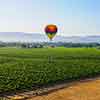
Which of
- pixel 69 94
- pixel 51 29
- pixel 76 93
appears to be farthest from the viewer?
pixel 51 29

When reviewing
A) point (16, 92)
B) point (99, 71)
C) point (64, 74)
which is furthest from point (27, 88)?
point (99, 71)

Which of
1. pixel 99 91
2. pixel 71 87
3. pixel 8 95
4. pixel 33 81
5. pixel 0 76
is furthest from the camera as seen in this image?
pixel 0 76

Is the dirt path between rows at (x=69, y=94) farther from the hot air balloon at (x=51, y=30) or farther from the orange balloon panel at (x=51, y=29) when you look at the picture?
the hot air balloon at (x=51, y=30)

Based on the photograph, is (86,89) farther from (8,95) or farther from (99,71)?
(99,71)

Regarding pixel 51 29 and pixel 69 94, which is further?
pixel 51 29

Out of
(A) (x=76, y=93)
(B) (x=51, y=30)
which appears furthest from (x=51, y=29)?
(A) (x=76, y=93)

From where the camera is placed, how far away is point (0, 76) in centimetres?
2925

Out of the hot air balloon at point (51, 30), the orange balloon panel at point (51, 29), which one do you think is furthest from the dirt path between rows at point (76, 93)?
the hot air balloon at point (51, 30)

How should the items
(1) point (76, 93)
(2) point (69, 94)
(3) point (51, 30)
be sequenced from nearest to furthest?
(2) point (69, 94), (1) point (76, 93), (3) point (51, 30)

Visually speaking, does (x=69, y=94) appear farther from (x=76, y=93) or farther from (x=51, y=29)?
(x=51, y=29)

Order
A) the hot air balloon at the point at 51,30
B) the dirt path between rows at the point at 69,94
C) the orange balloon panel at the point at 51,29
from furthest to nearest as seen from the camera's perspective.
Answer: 1. the hot air balloon at the point at 51,30
2. the orange balloon panel at the point at 51,29
3. the dirt path between rows at the point at 69,94

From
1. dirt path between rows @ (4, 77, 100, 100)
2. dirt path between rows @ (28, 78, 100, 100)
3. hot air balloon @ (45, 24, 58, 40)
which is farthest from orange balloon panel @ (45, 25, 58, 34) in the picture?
dirt path between rows @ (4, 77, 100, 100)

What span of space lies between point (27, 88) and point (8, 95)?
2869mm

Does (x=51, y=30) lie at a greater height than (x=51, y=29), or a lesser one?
lesser
